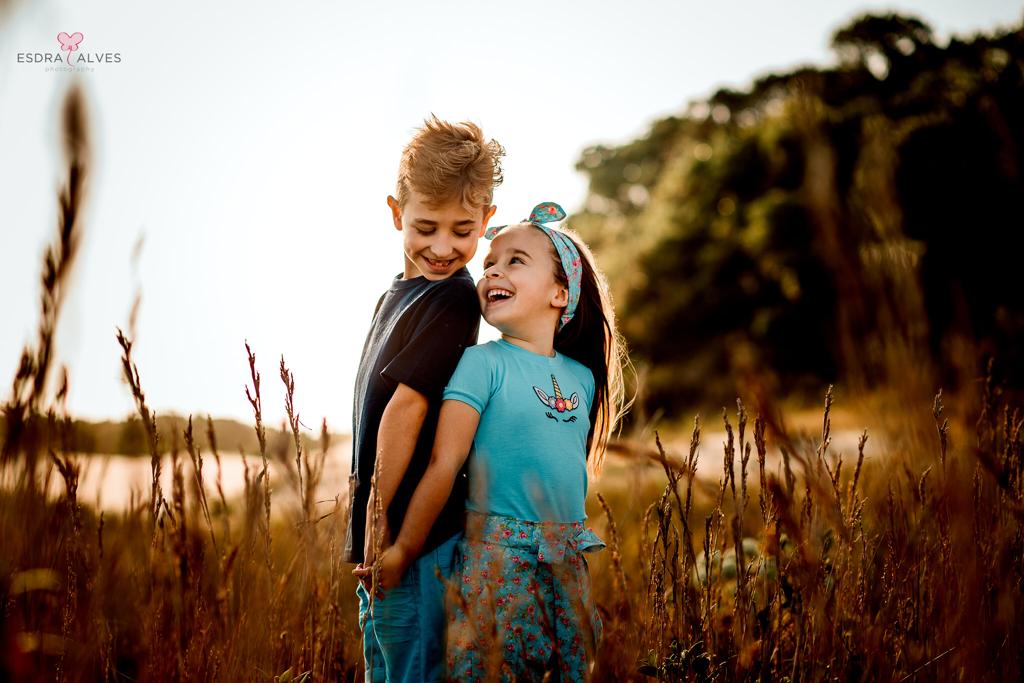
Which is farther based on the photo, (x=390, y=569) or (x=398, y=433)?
(x=398, y=433)

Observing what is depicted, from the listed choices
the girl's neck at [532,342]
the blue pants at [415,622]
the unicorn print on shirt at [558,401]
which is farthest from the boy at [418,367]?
the unicorn print on shirt at [558,401]

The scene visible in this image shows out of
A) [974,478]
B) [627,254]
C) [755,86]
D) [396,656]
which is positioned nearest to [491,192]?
[396,656]

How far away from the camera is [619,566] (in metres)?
1.87

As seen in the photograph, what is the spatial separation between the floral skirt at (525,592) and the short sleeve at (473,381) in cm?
31

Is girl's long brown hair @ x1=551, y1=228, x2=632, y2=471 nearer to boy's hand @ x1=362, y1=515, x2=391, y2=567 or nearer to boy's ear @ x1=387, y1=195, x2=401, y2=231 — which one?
boy's ear @ x1=387, y1=195, x2=401, y2=231

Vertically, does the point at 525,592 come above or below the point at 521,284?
below

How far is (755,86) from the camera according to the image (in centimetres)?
2970

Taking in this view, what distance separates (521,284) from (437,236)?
1.01 ft

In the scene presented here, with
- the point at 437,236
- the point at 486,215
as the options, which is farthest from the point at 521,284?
the point at 486,215

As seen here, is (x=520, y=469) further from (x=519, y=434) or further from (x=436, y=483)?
(x=436, y=483)

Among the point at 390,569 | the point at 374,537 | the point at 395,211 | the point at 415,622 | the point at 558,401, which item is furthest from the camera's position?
the point at 395,211

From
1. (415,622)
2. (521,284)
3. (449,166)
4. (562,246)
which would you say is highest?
(449,166)

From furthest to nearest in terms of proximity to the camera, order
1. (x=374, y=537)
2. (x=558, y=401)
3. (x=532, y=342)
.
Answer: (x=532, y=342) < (x=558, y=401) < (x=374, y=537)

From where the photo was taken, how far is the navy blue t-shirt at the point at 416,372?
2012 millimetres
